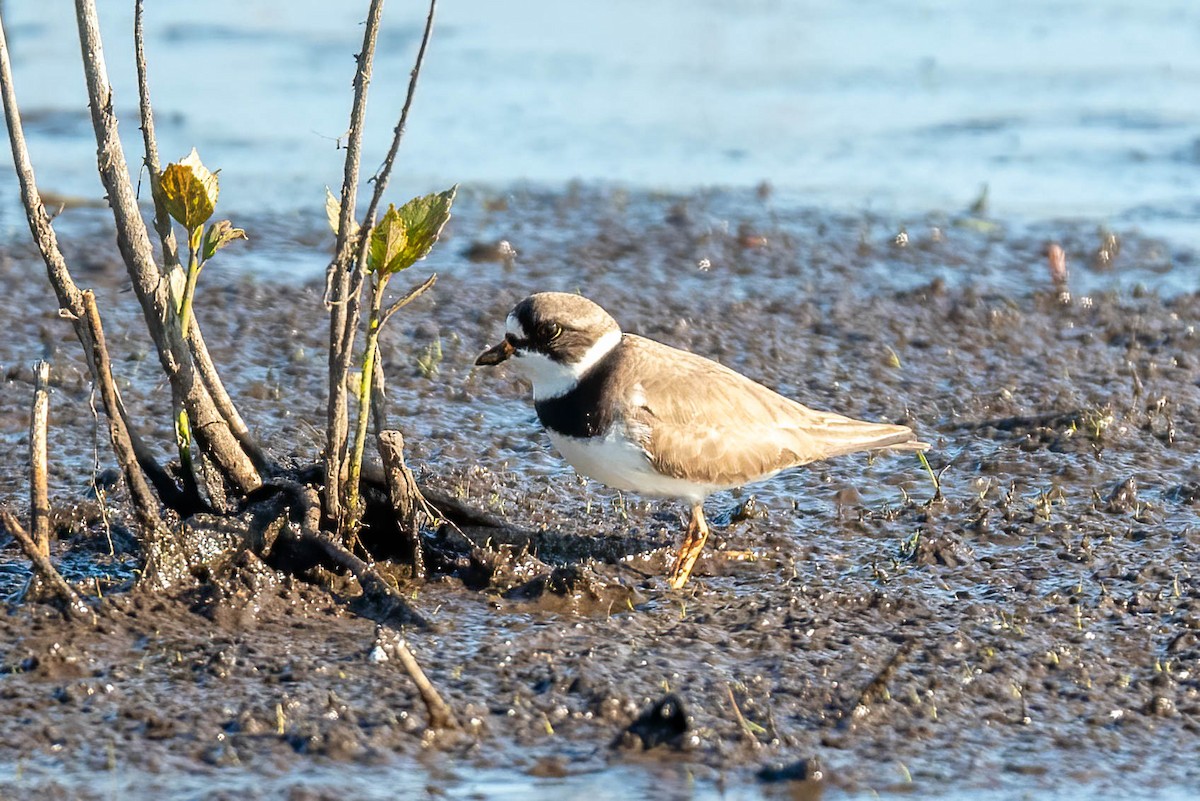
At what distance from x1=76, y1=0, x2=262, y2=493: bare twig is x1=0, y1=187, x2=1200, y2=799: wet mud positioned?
47 cm

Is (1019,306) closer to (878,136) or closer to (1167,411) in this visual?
(1167,411)

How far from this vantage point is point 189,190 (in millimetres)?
4863

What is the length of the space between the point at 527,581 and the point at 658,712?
116 centimetres

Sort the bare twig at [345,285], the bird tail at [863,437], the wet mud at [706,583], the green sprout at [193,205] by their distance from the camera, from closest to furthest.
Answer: the wet mud at [706,583]
the green sprout at [193,205]
the bare twig at [345,285]
the bird tail at [863,437]

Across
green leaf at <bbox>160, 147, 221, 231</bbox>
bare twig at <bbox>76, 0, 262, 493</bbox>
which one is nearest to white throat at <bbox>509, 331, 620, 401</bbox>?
bare twig at <bbox>76, 0, 262, 493</bbox>

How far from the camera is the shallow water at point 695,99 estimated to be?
1138cm

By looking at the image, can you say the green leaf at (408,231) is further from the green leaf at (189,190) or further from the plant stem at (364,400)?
the green leaf at (189,190)

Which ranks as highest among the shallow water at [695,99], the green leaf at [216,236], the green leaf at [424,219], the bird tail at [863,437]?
the shallow water at [695,99]

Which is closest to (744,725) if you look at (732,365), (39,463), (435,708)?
(435,708)

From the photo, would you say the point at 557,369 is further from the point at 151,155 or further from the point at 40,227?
the point at 40,227

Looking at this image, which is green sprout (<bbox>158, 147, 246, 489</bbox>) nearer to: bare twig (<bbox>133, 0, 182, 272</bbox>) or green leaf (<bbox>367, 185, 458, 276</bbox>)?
bare twig (<bbox>133, 0, 182, 272</bbox>)

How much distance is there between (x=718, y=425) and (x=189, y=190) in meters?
2.08

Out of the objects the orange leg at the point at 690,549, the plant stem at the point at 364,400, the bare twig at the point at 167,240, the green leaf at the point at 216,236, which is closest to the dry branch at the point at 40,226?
the bare twig at the point at 167,240

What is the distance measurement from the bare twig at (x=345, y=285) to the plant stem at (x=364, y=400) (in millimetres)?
50
